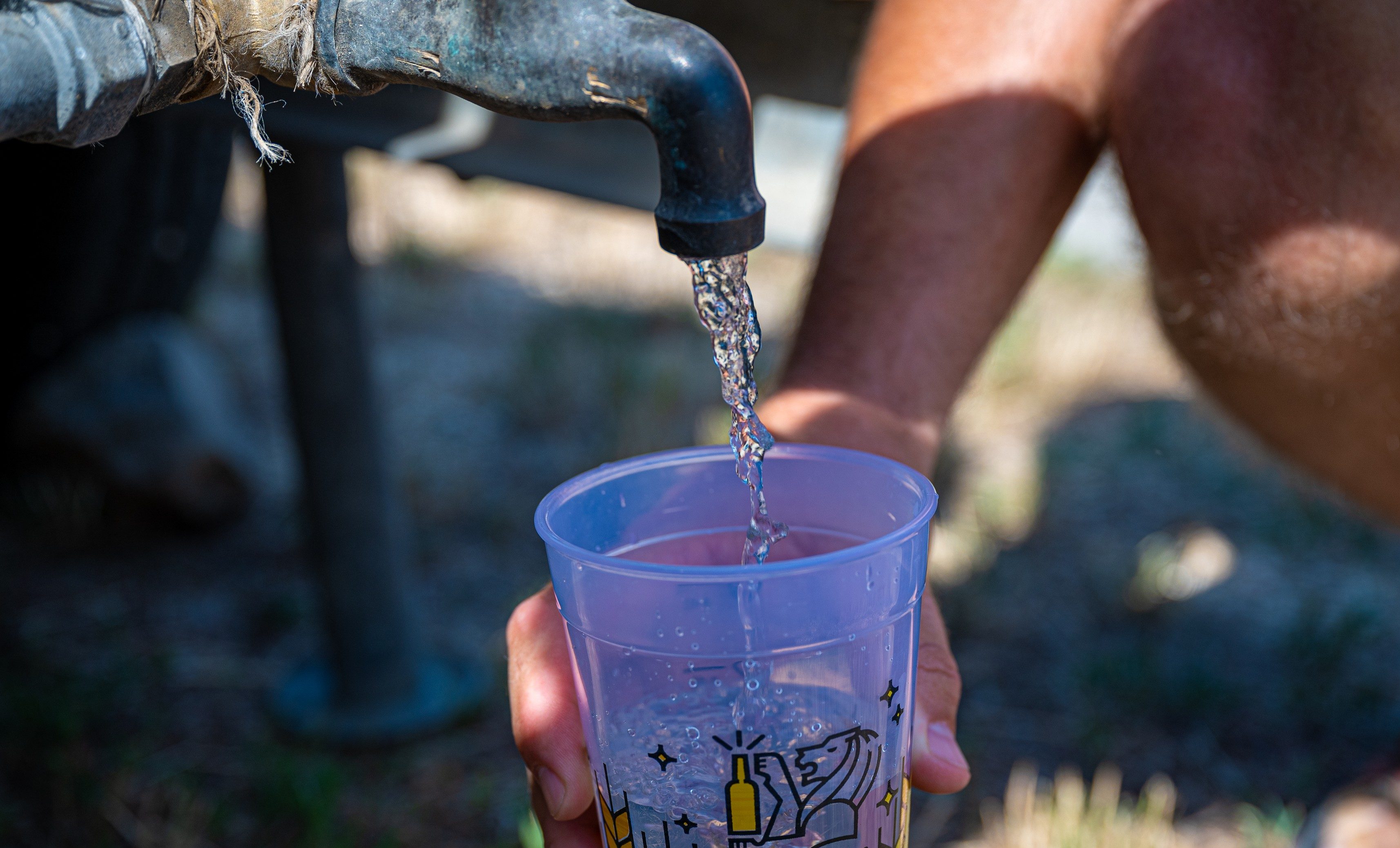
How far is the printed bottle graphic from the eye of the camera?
618 millimetres

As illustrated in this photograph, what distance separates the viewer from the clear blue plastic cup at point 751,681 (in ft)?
1.95

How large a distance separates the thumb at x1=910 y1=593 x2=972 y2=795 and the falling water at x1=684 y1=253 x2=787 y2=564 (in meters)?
0.12

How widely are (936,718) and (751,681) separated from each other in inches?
8.8

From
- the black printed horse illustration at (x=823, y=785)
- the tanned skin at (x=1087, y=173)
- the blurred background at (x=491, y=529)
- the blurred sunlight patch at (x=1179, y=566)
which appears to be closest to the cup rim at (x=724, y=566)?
the black printed horse illustration at (x=823, y=785)

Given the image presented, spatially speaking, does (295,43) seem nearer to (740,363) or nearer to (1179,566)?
(740,363)

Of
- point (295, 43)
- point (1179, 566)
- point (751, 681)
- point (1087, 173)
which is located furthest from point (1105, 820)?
point (295, 43)

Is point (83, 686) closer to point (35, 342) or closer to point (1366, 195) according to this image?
point (35, 342)

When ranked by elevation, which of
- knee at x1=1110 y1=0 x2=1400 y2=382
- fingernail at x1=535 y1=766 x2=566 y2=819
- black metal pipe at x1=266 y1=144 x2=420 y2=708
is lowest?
black metal pipe at x1=266 y1=144 x2=420 y2=708

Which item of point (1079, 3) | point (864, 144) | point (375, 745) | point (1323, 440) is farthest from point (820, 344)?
point (375, 745)

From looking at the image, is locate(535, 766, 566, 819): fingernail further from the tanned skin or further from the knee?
the knee

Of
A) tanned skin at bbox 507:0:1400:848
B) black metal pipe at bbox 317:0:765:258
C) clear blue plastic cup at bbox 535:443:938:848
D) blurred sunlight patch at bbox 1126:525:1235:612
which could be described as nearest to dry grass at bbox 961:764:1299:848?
blurred sunlight patch at bbox 1126:525:1235:612

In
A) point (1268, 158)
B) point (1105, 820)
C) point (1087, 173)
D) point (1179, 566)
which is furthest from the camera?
point (1179, 566)

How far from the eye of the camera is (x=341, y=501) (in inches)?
71.2

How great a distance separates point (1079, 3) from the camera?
3.82 ft
